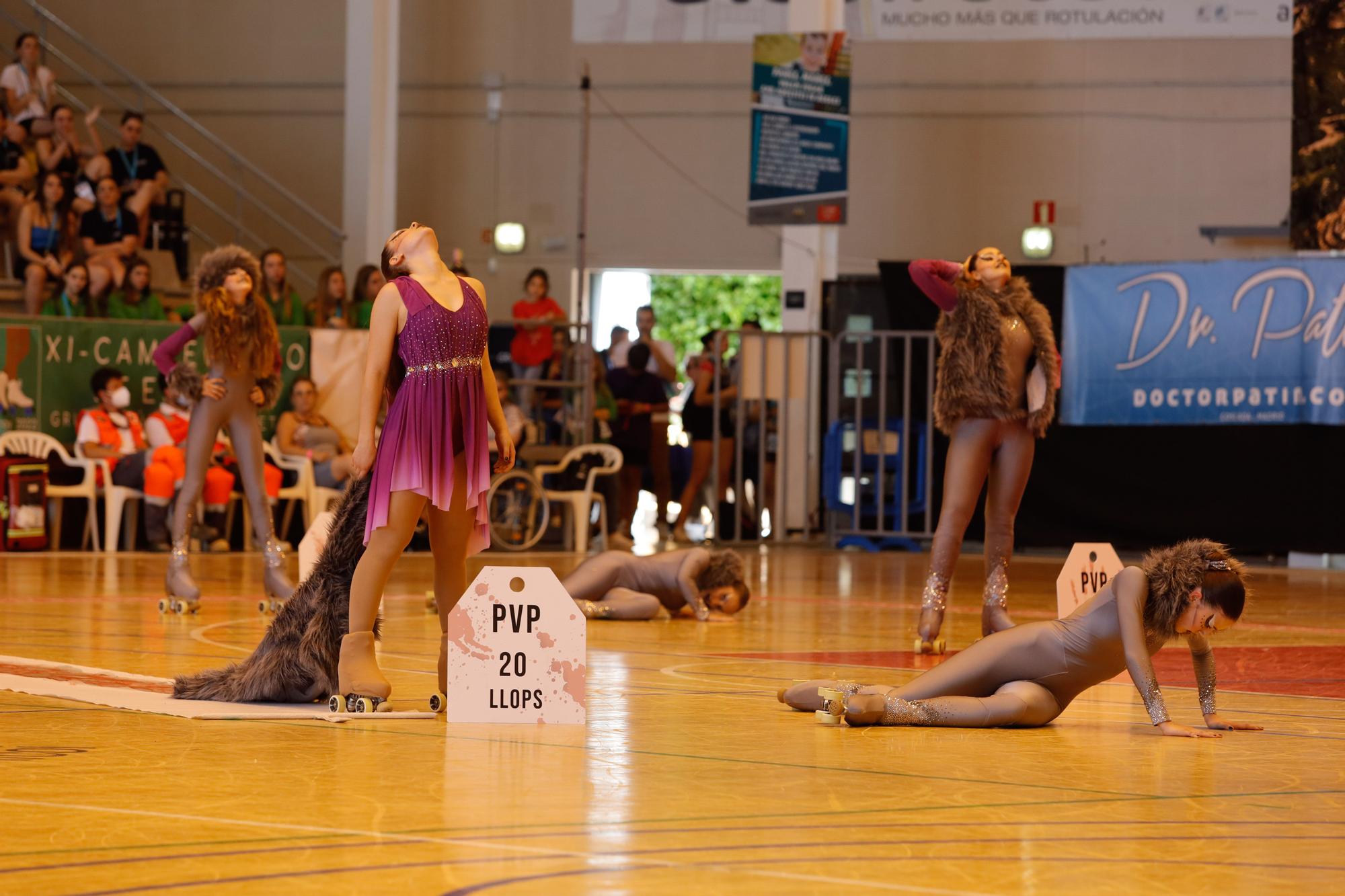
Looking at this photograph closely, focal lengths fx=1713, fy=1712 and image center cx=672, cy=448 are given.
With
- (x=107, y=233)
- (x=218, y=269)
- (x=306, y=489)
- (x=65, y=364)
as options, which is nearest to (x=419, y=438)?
(x=218, y=269)

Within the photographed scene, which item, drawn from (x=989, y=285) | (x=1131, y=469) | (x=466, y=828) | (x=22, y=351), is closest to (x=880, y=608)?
(x=989, y=285)

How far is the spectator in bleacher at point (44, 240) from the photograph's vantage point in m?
13.3

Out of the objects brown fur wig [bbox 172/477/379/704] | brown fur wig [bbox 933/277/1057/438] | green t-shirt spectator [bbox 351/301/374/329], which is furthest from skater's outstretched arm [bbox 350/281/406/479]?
green t-shirt spectator [bbox 351/301/374/329]

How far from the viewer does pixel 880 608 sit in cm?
910

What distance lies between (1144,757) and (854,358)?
34.5 feet

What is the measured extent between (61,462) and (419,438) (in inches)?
335

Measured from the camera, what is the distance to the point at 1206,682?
496cm

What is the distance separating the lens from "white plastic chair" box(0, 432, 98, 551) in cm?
1244

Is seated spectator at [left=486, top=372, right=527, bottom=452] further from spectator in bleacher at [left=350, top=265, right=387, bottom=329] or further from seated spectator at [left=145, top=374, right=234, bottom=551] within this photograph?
seated spectator at [left=145, top=374, right=234, bottom=551]

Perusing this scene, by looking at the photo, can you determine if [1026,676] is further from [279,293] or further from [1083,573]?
[279,293]

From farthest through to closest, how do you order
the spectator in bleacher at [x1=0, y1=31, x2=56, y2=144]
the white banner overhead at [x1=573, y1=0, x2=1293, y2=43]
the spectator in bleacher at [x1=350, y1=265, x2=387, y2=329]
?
the white banner overhead at [x1=573, y1=0, x2=1293, y2=43]
the spectator in bleacher at [x1=0, y1=31, x2=56, y2=144]
the spectator in bleacher at [x1=350, y1=265, x2=387, y2=329]

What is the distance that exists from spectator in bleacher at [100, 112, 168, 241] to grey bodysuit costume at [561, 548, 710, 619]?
7752 mm

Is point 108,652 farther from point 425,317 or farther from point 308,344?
point 308,344

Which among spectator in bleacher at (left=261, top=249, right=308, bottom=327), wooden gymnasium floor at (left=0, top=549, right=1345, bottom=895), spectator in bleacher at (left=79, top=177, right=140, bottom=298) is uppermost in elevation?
spectator in bleacher at (left=79, top=177, right=140, bottom=298)
